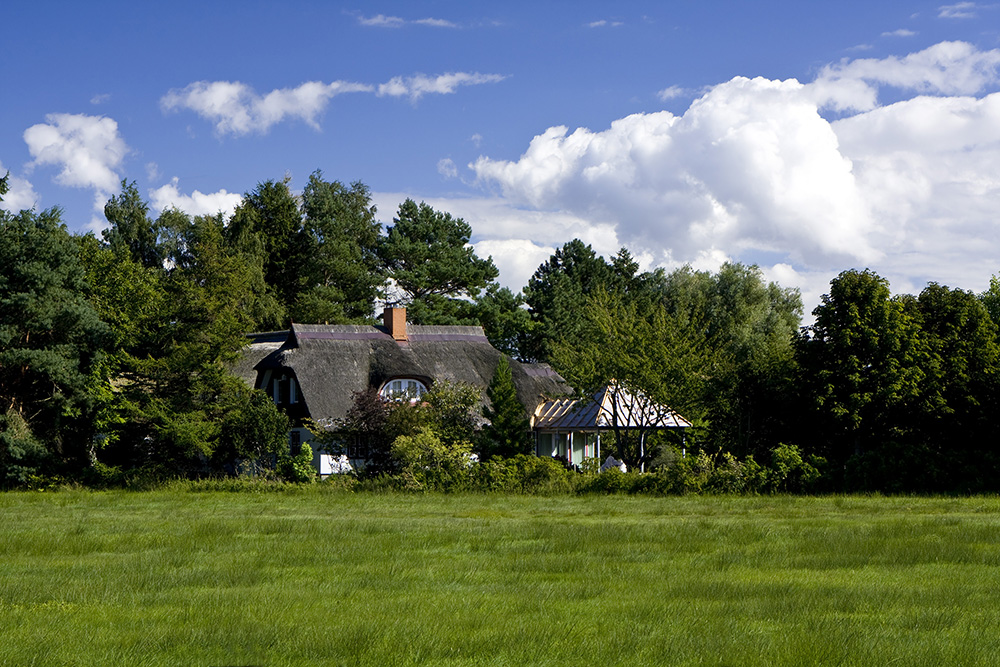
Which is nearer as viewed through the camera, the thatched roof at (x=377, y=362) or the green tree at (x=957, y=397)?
the green tree at (x=957, y=397)

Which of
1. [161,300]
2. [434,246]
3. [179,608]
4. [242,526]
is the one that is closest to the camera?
[179,608]

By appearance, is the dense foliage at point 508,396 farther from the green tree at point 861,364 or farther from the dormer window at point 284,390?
the dormer window at point 284,390

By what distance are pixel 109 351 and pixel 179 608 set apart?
114ft

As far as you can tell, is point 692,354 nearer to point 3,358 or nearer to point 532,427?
point 532,427

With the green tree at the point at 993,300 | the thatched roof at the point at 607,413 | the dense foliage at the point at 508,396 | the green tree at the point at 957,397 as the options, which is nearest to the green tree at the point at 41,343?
the dense foliage at the point at 508,396

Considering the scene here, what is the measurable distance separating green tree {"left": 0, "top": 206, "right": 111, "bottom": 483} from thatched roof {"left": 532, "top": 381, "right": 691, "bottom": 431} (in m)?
20.7

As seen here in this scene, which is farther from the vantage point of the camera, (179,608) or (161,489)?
(161,489)

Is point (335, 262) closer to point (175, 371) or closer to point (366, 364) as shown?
point (366, 364)

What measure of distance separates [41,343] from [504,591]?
118ft

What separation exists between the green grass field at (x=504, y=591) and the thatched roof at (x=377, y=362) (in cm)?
2491

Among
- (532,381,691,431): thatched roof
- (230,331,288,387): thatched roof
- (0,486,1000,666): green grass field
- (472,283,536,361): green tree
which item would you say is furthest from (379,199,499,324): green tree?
(0,486,1000,666): green grass field

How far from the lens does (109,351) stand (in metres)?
43.6

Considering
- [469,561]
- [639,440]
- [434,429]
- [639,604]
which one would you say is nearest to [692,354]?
[639,440]

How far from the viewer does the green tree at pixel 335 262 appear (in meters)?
67.9
